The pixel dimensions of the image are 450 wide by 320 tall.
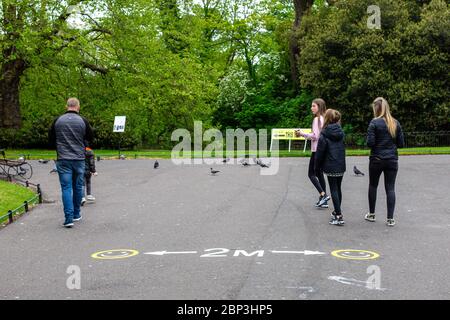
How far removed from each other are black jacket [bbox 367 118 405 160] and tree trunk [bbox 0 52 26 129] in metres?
24.7

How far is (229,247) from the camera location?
25.7 ft

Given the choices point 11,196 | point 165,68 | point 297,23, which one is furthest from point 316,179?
point 297,23

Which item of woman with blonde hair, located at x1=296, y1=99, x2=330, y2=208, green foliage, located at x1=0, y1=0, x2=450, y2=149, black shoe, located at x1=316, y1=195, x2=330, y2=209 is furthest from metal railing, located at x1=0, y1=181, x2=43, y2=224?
green foliage, located at x1=0, y1=0, x2=450, y2=149

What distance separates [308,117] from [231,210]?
28.2 meters

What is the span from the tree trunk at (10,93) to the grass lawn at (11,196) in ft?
54.9

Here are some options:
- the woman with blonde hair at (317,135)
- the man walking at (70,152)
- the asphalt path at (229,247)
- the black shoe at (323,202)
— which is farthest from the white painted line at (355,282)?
the man walking at (70,152)

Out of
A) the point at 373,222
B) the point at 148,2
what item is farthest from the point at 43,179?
the point at 148,2

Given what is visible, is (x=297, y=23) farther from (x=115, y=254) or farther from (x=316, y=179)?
(x=115, y=254)

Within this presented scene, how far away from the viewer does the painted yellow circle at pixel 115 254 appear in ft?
24.2

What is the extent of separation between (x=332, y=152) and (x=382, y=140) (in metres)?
0.83

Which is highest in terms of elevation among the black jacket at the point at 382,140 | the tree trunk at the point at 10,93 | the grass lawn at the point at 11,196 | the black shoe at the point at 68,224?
the tree trunk at the point at 10,93

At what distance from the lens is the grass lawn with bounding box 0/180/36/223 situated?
452 inches

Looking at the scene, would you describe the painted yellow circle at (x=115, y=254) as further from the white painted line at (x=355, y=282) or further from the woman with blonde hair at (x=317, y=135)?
the woman with blonde hair at (x=317, y=135)
